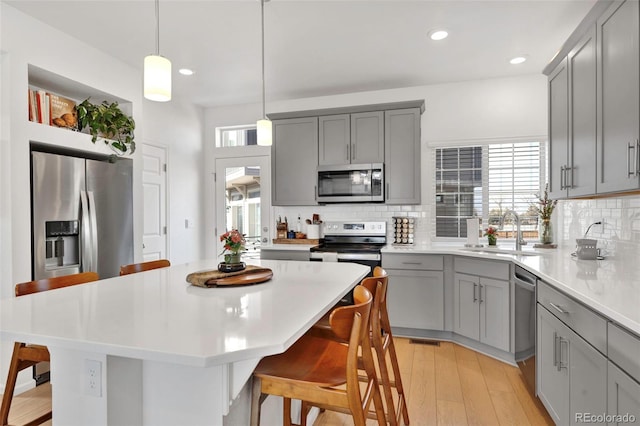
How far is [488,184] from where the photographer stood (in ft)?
13.2

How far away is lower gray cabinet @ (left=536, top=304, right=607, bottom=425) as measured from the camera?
1455 mm

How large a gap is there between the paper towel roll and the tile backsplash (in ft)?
2.48

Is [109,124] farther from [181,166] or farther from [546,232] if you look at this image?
[546,232]

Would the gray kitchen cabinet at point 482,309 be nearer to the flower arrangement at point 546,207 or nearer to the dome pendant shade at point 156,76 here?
the flower arrangement at point 546,207

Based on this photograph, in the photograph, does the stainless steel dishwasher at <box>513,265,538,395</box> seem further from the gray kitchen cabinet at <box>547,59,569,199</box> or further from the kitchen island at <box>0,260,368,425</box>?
the kitchen island at <box>0,260,368,425</box>

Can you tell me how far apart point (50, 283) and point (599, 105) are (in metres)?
3.12

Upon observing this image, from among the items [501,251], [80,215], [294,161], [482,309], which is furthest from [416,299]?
[80,215]

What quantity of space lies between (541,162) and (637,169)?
2426mm

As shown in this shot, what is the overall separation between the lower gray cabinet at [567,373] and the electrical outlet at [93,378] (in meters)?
1.81

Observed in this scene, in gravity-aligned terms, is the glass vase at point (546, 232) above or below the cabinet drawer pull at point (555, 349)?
above

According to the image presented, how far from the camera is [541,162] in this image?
12.6 feet

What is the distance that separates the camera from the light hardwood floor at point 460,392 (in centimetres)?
216

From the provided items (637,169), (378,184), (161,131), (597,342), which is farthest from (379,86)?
(597,342)

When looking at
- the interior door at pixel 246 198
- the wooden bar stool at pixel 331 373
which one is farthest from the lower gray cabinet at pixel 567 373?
the interior door at pixel 246 198
